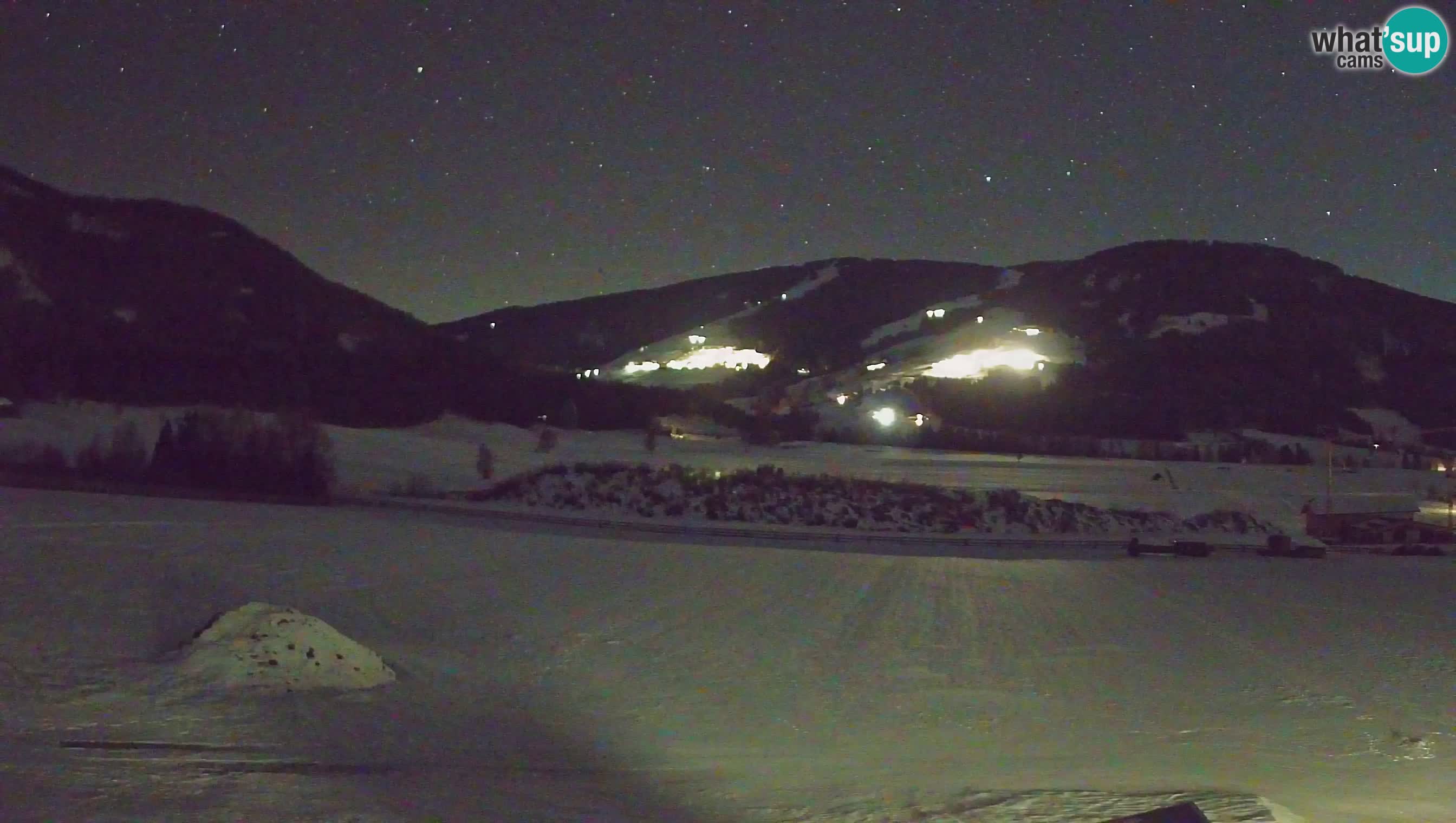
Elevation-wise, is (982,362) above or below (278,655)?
above

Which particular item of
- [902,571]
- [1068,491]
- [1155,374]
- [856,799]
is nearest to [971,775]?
[856,799]

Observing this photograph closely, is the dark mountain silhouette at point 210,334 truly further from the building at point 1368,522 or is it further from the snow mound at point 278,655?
the snow mound at point 278,655

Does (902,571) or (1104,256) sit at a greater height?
(1104,256)

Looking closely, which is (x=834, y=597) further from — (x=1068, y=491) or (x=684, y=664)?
(x=1068, y=491)

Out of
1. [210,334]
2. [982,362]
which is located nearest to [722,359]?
[982,362]

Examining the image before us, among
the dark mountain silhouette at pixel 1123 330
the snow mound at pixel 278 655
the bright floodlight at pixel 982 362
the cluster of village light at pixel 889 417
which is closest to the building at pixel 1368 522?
the snow mound at pixel 278 655

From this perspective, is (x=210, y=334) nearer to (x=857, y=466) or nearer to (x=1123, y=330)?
(x=857, y=466)
